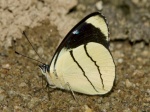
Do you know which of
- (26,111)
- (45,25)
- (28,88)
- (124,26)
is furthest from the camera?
(124,26)

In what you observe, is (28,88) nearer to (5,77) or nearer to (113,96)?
(5,77)

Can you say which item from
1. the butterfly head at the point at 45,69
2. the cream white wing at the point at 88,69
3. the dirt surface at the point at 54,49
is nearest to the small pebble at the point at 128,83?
the dirt surface at the point at 54,49

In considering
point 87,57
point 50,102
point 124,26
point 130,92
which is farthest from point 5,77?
point 124,26

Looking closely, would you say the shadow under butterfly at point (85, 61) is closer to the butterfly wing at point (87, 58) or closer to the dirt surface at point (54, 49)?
the butterfly wing at point (87, 58)

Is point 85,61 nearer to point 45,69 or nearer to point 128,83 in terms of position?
point 45,69

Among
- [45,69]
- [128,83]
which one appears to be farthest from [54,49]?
[128,83]

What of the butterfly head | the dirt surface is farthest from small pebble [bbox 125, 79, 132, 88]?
the butterfly head

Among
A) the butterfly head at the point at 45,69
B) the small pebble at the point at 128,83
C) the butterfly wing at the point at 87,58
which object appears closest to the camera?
the butterfly wing at the point at 87,58
